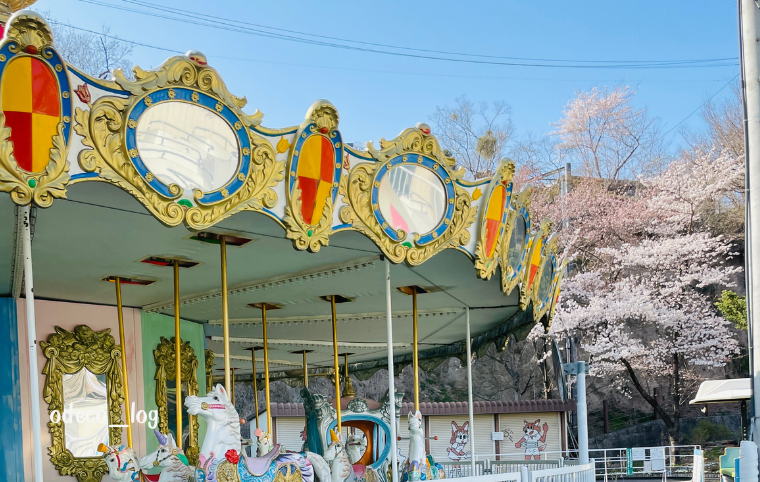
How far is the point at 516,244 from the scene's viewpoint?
7070 millimetres

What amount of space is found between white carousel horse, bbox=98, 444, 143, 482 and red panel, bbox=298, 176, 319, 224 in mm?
2175

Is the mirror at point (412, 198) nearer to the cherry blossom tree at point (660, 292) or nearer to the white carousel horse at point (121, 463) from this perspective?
the white carousel horse at point (121, 463)

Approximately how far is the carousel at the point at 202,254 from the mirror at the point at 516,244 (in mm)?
22

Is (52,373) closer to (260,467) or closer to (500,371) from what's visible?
(260,467)

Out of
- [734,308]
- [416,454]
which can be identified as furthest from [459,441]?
[416,454]

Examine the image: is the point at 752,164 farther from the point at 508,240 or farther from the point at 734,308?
the point at 734,308

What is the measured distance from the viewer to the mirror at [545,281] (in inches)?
326

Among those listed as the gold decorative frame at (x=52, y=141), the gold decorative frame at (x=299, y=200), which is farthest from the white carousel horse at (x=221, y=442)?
the gold decorative frame at (x=52, y=141)

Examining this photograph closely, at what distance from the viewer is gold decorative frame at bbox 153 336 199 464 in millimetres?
8523

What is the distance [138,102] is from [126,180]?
43cm

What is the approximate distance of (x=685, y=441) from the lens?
22.5 meters

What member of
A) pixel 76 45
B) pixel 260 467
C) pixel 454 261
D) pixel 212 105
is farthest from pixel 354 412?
pixel 76 45

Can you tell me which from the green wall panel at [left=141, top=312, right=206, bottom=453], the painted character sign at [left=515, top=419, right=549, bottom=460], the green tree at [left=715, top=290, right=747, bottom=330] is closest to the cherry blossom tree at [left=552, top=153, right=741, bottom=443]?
the green tree at [left=715, top=290, right=747, bottom=330]

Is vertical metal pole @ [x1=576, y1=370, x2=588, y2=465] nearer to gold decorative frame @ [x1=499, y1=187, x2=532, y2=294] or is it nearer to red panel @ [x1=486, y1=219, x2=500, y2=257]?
gold decorative frame @ [x1=499, y1=187, x2=532, y2=294]
